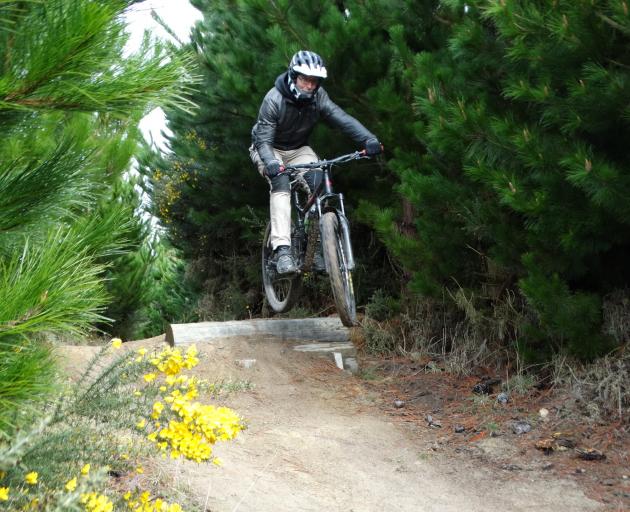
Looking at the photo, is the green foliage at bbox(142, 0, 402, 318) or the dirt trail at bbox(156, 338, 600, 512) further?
the green foliage at bbox(142, 0, 402, 318)

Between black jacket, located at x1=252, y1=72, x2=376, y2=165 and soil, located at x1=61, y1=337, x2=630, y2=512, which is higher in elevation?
black jacket, located at x1=252, y1=72, x2=376, y2=165

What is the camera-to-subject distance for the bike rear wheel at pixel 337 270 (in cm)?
608

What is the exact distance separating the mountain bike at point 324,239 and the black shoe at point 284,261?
0.39 ft

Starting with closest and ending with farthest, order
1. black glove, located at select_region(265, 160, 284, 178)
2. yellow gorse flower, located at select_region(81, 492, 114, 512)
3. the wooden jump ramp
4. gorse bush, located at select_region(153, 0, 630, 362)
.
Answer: yellow gorse flower, located at select_region(81, 492, 114, 512), gorse bush, located at select_region(153, 0, 630, 362), black glove, located at select_region(265, 160, 284, 178), the wooden jump ramp

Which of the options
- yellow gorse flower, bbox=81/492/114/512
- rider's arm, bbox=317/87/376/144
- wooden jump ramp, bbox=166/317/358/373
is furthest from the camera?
wooden jump ramp, bbox=166/317/358/373

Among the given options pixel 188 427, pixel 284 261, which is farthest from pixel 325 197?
pixel 188 427

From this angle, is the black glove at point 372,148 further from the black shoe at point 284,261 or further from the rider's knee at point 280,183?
the black shoe at point 284,261

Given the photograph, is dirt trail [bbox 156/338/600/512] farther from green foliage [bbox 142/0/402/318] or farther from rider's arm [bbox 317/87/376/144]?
green foliage [bbox 142/0/402/318]

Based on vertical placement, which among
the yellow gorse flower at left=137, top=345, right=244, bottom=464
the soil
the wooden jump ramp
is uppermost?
the yellow gorse flower at left=137, top=345, right=244, bottom=464

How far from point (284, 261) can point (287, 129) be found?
45.4 inches

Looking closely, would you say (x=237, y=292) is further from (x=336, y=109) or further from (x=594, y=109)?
(x=594, y=109)

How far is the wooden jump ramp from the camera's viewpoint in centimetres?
695

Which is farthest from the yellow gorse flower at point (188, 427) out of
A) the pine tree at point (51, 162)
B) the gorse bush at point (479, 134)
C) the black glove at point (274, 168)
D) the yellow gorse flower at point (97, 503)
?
the black glove at point (274, 168)

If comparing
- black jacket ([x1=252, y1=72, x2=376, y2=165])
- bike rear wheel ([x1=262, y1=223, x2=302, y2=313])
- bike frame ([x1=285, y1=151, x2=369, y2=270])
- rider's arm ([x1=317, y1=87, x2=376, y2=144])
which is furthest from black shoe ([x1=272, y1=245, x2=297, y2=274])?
rider's arm ([x1=317, y1=87, x2=376, y2=144])
